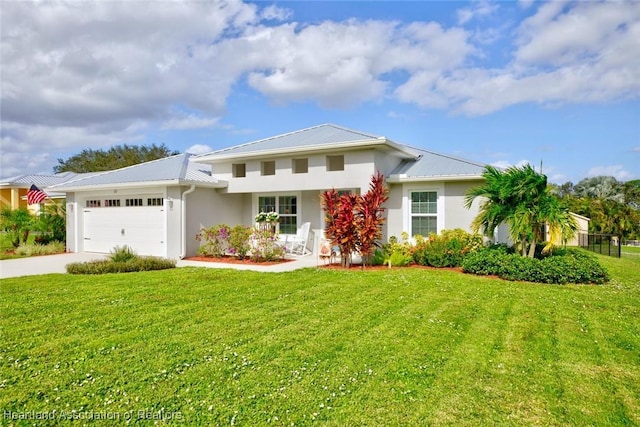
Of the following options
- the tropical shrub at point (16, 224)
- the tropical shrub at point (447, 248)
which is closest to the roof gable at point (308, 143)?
the tropical shrub at point (447, 248)

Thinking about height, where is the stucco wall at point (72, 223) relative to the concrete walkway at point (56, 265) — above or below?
above

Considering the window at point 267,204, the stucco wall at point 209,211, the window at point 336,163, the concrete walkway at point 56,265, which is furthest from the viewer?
the window at point 267,204

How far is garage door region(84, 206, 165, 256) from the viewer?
1507 centimetres

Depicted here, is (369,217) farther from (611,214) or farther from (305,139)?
(611,214)

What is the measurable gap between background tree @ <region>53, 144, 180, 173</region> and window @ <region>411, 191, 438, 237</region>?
39.0 meters

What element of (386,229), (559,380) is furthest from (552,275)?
(559,380)

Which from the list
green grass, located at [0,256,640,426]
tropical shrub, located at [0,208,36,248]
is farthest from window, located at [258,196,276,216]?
tropical shrub, located at [0,208,36,248]

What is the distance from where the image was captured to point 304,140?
606 inches

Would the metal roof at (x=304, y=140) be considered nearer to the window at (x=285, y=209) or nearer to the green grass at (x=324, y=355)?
the window at (x=285, y=209)

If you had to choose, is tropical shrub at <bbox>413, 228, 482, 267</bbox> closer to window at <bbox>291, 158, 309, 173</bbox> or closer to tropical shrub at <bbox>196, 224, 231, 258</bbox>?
window at <bbox>291, 158, 309, 173</bbox>

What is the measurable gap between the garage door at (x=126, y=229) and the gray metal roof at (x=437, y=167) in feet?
Result: 30.6

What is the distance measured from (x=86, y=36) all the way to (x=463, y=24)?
12.1 m

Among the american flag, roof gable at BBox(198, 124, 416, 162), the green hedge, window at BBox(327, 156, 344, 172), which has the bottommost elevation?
the green hedge

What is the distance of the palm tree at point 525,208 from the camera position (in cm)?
1050
